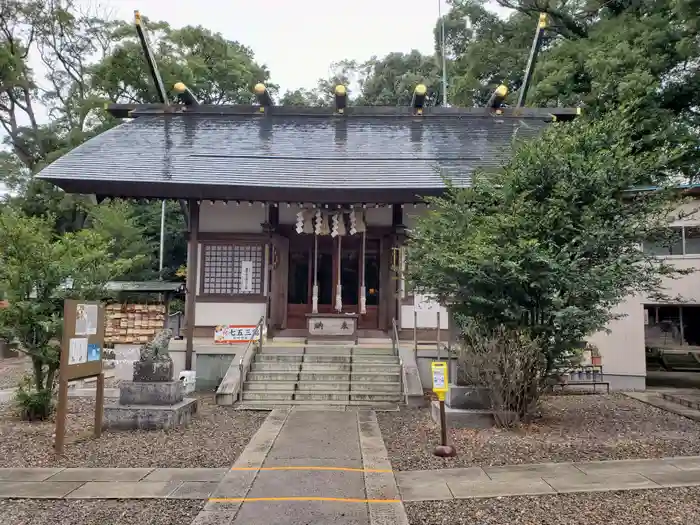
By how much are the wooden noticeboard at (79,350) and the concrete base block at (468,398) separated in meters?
5.23

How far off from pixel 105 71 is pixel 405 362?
24461 mm

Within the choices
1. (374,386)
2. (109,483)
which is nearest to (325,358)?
(374,386)

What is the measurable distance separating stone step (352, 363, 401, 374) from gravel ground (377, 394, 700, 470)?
1479 millimetres

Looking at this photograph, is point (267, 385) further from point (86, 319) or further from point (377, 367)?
point (86, 319)

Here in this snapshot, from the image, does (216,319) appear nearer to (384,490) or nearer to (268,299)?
(268,299)

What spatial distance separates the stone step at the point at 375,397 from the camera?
31.4 ft

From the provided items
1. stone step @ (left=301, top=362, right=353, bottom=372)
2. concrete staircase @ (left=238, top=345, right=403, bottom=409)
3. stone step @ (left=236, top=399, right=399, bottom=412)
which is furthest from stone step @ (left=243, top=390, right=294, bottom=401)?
stone step @ (left=301, top=362, right=353, bottom=372)

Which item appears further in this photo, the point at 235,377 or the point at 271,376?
the point at 271,376

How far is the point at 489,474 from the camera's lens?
5449 millimetres

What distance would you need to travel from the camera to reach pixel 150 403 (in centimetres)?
800

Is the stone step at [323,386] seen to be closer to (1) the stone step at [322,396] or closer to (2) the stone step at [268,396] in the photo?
(1) the stone step at [322,396]

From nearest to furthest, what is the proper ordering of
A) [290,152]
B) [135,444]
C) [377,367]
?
1. [135,444]
2. [377,367]
3. [290,152]

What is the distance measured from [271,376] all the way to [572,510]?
686cm

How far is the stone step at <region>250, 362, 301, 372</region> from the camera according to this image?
1048 centimetres
